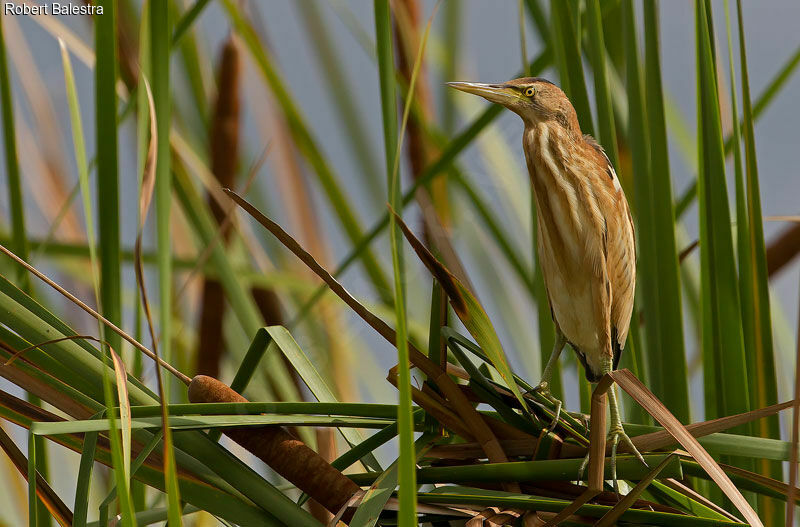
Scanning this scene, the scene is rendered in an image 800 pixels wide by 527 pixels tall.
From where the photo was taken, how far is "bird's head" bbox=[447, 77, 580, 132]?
33.6 inches

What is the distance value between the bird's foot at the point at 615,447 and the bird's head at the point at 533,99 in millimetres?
344

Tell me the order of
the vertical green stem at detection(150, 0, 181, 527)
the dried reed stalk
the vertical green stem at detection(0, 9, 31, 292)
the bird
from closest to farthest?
the vertical green stem at detection(150, 0, 181, 527) < the vertical green stem at detection(0, 9, 31, 292) < the bird < the dried reed stalk

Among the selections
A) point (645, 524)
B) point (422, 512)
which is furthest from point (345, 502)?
point (645, 524)

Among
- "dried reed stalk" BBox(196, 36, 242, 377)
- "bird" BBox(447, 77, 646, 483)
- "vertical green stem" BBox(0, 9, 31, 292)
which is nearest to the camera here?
"vertical green stem" BBox(0, 9, 31, 292)

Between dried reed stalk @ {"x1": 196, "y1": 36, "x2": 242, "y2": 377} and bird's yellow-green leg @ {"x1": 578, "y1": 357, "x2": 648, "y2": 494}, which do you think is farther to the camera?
dried reed stalk @ {"x1": 196, "y1": 36, "x2": 242, "y2": 377}

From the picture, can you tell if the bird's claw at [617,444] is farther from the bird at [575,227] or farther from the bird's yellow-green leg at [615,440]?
the bird at [575,227]

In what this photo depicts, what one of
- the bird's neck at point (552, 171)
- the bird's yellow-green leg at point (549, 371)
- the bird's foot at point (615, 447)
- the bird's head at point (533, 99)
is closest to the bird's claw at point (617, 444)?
the bird's foot at point (615, 447)

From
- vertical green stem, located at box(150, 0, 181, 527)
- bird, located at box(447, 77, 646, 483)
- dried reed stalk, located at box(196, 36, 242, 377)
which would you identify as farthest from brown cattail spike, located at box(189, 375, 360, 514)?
dried reed stalk, located at box(196, 36, 242, 377)

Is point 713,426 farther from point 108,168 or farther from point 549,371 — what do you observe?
point 108,168

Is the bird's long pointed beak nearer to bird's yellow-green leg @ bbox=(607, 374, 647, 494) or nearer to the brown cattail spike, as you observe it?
bird's yellow-green leg @ bbox=(607, 374, 647, 494)

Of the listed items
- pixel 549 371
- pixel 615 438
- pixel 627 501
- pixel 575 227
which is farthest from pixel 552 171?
pixel 627 501

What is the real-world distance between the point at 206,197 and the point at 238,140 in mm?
229

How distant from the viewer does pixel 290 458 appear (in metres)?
0.50

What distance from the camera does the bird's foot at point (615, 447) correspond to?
1.71 feet
